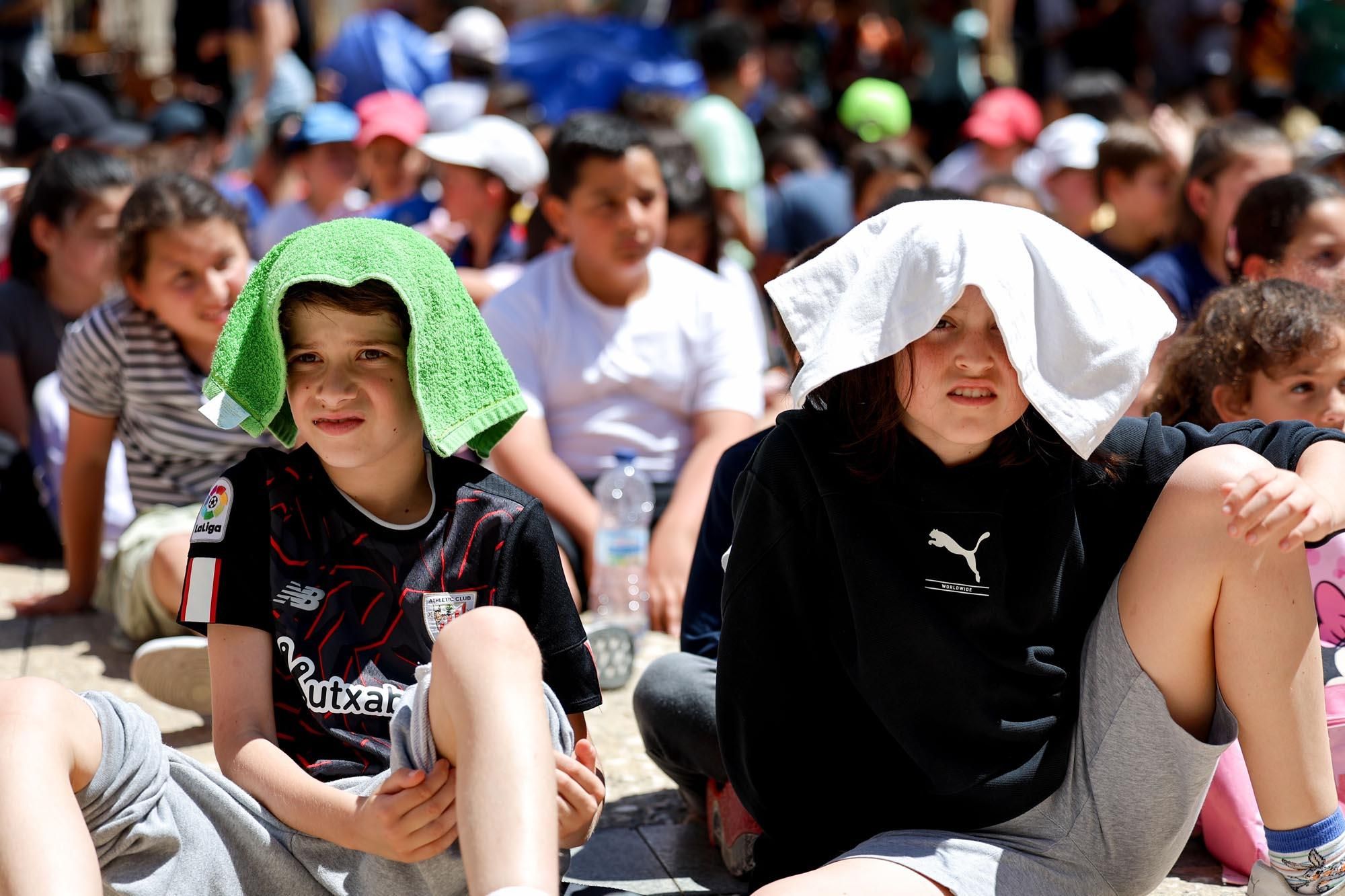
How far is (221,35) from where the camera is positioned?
9453mm

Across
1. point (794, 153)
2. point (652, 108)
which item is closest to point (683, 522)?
point (652, 108)

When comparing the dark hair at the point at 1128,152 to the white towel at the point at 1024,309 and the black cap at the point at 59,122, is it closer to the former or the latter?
the white towel at the point at 1024,309

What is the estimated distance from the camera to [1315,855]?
1.85m

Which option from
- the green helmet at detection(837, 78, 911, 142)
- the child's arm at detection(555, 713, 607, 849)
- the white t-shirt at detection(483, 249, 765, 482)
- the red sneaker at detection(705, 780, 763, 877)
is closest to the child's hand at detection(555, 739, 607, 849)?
the child's arm at detection(555, 713, 607, 849)

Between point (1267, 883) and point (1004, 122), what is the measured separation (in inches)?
231

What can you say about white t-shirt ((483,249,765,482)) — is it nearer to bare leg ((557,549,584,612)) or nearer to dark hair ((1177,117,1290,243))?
bare leg ((557,549,584,612))

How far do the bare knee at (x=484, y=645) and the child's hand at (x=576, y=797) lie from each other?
137mm

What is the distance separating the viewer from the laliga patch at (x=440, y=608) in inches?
78.5

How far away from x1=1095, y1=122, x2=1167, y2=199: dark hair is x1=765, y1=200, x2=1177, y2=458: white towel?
12.6 ft

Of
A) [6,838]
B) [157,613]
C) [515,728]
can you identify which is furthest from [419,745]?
[157,613]

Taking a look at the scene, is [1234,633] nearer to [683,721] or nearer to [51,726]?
[683,721]

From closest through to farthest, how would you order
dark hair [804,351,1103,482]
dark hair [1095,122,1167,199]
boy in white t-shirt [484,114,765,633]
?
dark hair [804,351,1103,482], boy in white t-shirt [484,114,765,633], dark hair [1095,122,1167,199]

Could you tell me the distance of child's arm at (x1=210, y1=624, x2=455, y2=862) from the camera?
1.78 metres

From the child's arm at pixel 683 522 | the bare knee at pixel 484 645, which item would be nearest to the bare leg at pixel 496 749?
the bare knee at pixel 484 645
